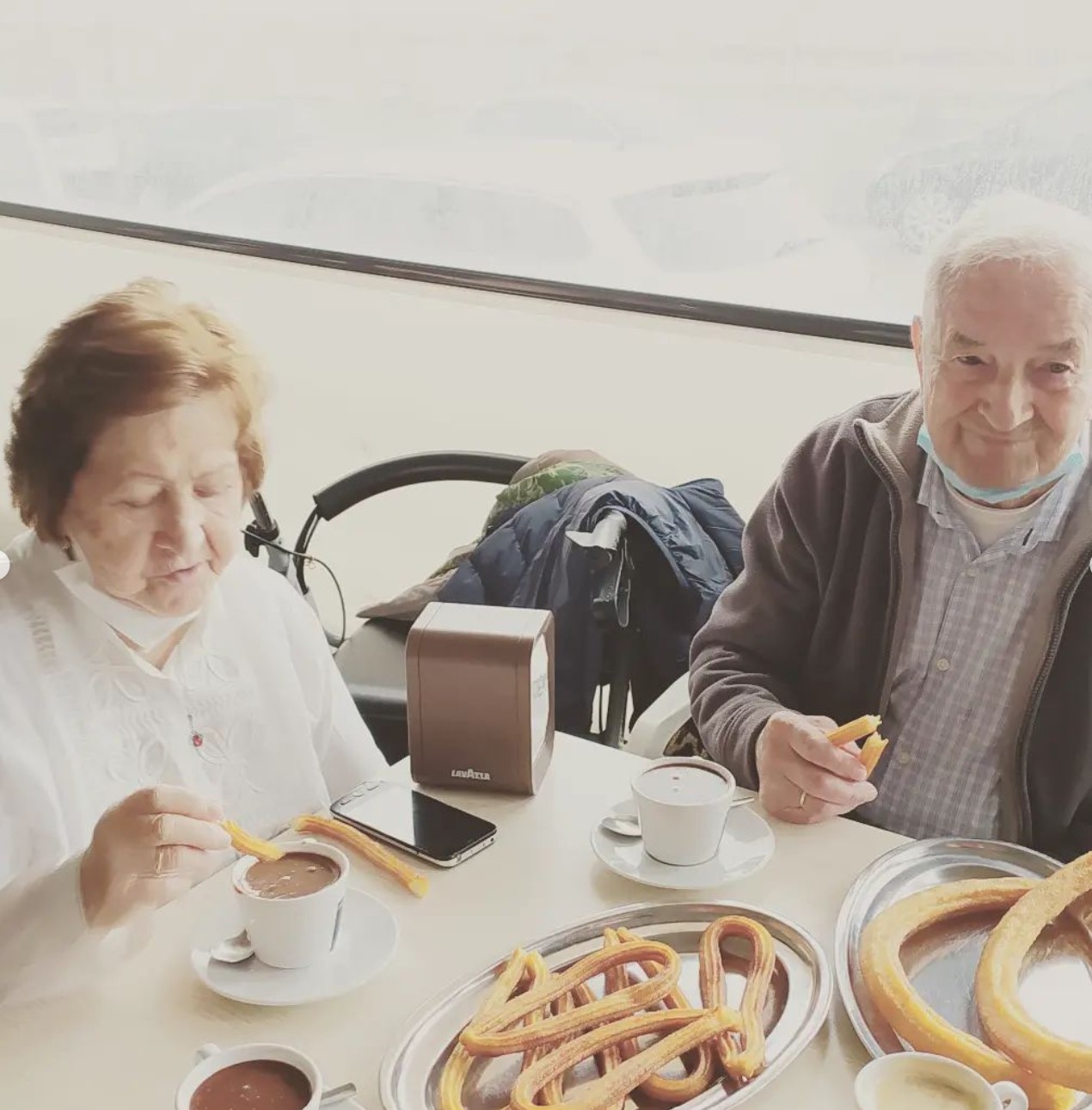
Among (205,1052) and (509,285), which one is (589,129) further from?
(205,1052)

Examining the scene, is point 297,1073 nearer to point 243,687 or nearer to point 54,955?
point 54,955

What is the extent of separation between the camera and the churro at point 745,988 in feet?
3.10

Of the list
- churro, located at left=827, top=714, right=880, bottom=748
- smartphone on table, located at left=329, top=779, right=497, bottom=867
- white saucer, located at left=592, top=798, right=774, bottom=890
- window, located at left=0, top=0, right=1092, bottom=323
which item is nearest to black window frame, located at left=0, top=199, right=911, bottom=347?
window, located at left=0, top=0, right=1092, bottom=323

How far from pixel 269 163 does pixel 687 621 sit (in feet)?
7.05

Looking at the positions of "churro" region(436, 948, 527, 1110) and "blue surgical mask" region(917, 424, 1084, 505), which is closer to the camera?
"churro" region(436, 948, 527, 1110)

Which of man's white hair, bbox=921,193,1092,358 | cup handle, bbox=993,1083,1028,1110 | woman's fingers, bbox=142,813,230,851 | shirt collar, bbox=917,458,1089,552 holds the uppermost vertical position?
man's white hair, bbox=921,193,1092,358

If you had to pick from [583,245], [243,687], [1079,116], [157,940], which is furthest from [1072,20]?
[157,940]

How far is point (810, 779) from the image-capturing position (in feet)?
4.32

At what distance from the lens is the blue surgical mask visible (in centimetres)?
147

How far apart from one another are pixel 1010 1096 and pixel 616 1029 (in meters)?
0.28

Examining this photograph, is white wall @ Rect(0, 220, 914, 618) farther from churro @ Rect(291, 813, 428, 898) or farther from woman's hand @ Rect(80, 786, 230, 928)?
woman's hand @ Rect(80, 786, 230, 928)

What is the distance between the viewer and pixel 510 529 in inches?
87.7

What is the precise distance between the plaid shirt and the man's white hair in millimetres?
227

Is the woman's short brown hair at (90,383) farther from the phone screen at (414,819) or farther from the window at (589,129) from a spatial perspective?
the window at (589,129)
